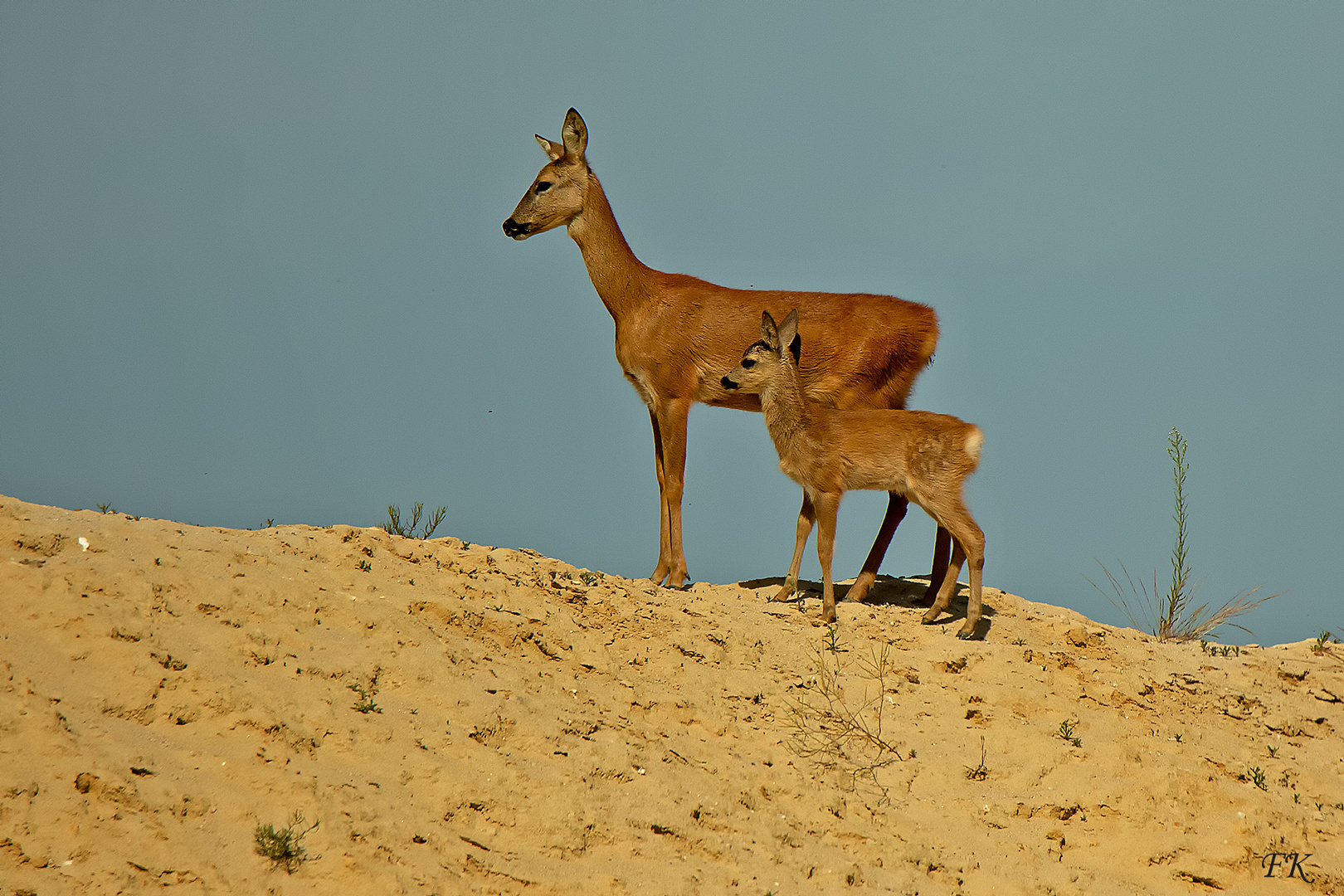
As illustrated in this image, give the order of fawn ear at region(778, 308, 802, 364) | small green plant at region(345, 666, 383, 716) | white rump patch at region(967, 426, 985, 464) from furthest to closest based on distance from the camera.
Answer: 1. fawn ear at region(778, 308, 802, 364)
2. white rump patch at region(967, 426, 985, 464)
3. small green plant at region(345, 666, 383, 716)

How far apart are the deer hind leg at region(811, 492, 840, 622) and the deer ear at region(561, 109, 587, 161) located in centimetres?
441

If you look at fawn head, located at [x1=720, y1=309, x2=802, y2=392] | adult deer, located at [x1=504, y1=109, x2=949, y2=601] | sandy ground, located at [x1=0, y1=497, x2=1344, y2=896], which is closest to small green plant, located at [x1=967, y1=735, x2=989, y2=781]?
sandy ground, located at [x1=0, y1=497, x2=1344, y2=896]

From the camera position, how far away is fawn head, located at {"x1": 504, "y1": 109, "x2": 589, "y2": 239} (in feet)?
37.6

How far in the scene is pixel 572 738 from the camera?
7234 millimetres

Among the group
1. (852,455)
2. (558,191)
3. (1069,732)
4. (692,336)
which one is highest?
(558,191)

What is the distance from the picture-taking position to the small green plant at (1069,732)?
8.41 m

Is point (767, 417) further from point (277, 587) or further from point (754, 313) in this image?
point (277, 587)

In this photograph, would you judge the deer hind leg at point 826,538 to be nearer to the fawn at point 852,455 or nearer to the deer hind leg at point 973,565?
the fawn at point 852,455

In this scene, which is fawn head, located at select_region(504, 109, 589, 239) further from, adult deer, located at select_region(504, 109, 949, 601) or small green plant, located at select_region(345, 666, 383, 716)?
small green plant, located at select_region(345, 666, 383, 716)

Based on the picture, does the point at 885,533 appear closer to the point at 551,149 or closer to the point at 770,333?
the point at 770,333

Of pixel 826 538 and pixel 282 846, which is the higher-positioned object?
pixel 826 538

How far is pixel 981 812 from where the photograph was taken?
7637mm

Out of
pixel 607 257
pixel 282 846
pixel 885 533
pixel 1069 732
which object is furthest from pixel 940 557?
pixel 282 846

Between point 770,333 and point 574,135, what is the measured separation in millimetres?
2982
